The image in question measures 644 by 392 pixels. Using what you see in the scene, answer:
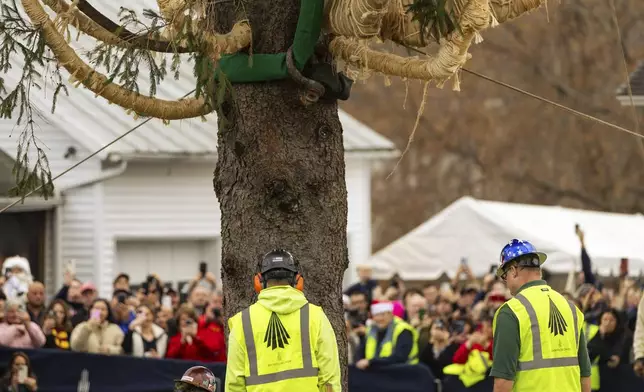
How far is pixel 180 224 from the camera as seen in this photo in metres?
26.2

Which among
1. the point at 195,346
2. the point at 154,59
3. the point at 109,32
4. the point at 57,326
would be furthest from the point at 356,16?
the point at 57,326

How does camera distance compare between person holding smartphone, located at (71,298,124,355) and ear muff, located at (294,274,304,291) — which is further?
person holding smartphone, located at (71,298,124,355)

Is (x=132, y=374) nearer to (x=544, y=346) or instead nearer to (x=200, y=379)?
(x=200, y=379)

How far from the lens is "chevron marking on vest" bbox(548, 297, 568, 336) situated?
8484 millimetres

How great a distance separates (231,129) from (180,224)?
17853 millimetres

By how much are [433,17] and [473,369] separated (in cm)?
815

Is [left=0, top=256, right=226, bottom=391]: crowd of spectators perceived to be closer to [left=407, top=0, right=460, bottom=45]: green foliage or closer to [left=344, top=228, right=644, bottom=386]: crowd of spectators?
[left=344, top=228, right=644, bottom=386]: crowd of spectators

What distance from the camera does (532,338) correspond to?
332 inches

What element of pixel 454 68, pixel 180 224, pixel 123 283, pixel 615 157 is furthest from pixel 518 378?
pixel 615 157

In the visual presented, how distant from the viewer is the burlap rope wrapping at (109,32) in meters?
8.09

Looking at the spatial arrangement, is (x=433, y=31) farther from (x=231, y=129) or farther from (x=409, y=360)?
(x=409, y=360)

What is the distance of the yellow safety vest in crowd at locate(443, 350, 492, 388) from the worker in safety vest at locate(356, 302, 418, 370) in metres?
0.49

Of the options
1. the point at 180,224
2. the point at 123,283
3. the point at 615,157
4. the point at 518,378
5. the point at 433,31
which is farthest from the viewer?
the point at 615,157

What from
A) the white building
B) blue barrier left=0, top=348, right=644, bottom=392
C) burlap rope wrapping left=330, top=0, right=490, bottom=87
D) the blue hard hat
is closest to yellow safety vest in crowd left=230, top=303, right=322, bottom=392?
the blue hard hat
